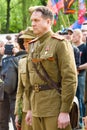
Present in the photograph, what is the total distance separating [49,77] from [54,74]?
63 millimetres

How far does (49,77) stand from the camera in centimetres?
555

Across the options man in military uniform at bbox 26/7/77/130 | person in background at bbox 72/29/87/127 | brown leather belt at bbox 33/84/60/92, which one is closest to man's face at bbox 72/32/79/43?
person in background at bbox 72/29/87/127

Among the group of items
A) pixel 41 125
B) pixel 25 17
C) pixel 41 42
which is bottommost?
pixel 25 17

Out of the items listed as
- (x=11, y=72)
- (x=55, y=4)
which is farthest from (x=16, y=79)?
(x=55, y=4)

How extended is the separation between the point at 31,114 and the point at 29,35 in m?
1.47

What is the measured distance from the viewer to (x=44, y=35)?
224 inches

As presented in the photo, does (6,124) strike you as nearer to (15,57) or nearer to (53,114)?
(15,57)

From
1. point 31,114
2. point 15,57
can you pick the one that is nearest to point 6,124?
point 15,57

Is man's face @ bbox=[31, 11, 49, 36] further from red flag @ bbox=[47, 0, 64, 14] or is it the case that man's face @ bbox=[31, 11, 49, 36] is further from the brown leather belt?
red flag @ bbox=[47, 0, 64, 14]

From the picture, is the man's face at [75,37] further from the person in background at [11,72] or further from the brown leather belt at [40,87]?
the brown leather belt at [40,87]

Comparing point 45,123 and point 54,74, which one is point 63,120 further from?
point 54,74

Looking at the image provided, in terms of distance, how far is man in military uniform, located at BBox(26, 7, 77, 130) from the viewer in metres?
5.45

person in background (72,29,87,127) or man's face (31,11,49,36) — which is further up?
man's face (31,11,49,36)

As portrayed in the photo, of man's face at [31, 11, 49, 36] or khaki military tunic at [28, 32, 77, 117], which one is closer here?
khaki military tunic at [28, 32, 77, 117]
